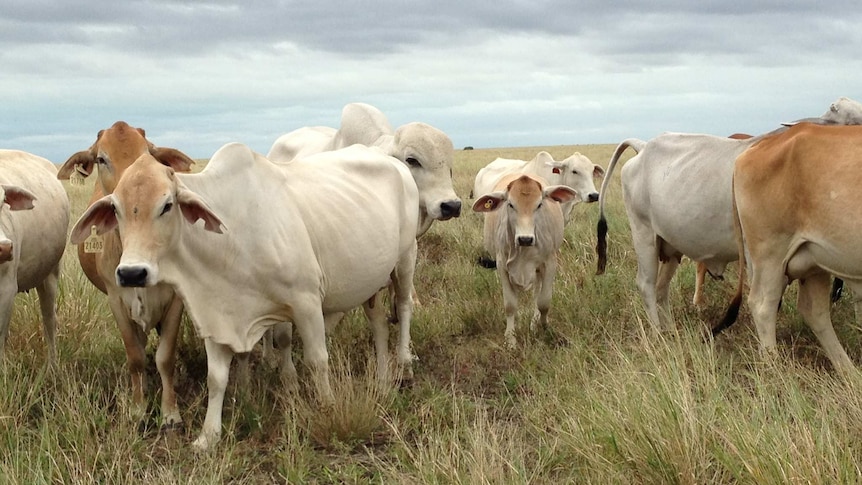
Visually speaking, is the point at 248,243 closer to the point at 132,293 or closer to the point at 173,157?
the point at 132,293

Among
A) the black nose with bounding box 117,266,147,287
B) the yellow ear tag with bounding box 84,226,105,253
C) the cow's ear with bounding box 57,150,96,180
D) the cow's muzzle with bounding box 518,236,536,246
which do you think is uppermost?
the cow's ear with bounding box 57,150,96,180

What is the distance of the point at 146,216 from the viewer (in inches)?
159

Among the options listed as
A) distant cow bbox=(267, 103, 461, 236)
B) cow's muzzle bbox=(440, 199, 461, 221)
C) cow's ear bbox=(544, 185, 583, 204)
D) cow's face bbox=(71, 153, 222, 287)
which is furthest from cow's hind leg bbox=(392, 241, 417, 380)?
cow's face bbox=(71, 153, 222, 287)

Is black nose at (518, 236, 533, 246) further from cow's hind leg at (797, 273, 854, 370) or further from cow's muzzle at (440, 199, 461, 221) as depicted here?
cow's hind leg at (797, 273, 854, 370)

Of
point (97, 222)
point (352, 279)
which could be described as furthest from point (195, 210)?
point (352, 279)

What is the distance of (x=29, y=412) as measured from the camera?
4.56m

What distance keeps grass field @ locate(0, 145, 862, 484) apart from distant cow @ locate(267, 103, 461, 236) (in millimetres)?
908

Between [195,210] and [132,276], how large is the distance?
47cm

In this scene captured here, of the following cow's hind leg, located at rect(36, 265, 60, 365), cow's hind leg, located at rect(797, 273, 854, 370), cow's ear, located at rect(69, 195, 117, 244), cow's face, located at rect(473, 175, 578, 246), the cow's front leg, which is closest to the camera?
cow's ear, located at rect(69, 195, 117, 244)

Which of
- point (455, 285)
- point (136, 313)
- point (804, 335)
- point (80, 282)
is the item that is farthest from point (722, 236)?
point (80, 282)

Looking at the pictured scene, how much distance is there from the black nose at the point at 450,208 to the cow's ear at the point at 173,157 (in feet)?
7.86

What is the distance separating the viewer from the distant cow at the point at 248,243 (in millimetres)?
4109

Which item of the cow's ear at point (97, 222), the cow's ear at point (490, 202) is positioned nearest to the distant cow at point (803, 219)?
the cow's ear at point (490, 202)

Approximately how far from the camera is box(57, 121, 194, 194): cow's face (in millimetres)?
4984
